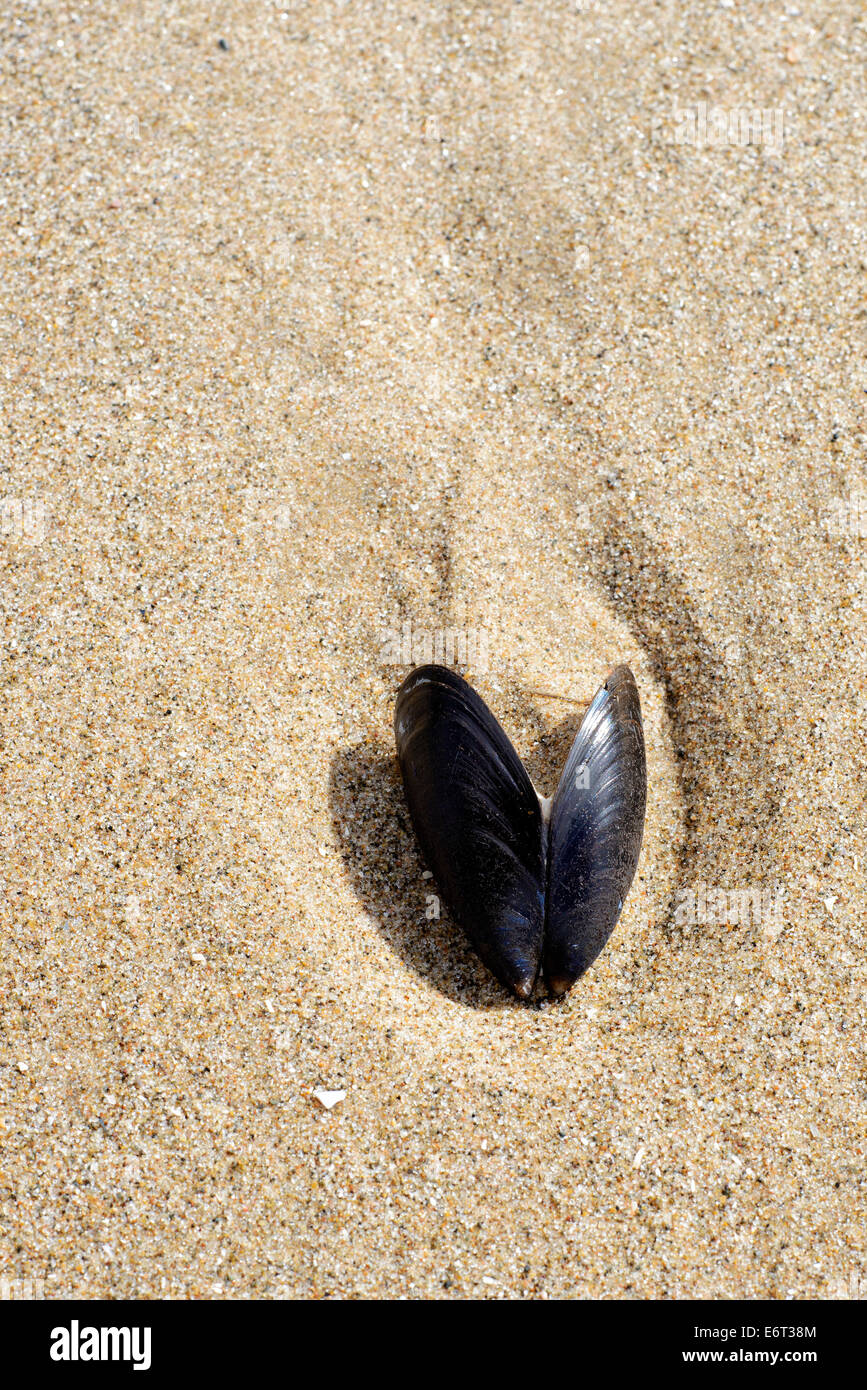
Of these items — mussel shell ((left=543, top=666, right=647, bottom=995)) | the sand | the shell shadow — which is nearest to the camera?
the sand

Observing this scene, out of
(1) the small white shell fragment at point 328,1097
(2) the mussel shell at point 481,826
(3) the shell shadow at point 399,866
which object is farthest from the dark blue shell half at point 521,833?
(1) the small white shell fragment at point 328,1097

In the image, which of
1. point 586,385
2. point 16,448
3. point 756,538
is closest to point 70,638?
point 16,448

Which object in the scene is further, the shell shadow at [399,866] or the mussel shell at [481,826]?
the shell shadow at [399,866]

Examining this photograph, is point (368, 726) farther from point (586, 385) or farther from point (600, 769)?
point (586, 385)

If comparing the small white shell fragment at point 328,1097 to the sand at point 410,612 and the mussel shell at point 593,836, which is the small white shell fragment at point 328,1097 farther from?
the mussel shell at point 593,836

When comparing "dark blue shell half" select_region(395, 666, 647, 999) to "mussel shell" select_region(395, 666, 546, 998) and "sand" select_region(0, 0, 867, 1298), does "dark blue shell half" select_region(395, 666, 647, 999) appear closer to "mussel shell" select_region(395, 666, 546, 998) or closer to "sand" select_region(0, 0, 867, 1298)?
"mussel shell" select_region(395, 666, 546, 998)

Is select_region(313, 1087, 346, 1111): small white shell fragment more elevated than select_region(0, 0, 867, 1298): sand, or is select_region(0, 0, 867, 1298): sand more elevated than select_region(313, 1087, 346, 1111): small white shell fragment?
select_region(0, 0, 867, 1298): sand

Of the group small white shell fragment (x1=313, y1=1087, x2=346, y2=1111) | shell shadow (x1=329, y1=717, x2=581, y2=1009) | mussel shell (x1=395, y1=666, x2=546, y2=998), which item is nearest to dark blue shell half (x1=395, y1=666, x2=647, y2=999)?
mussel shell (x1=395, y1=666, x2=546, y2=998)
